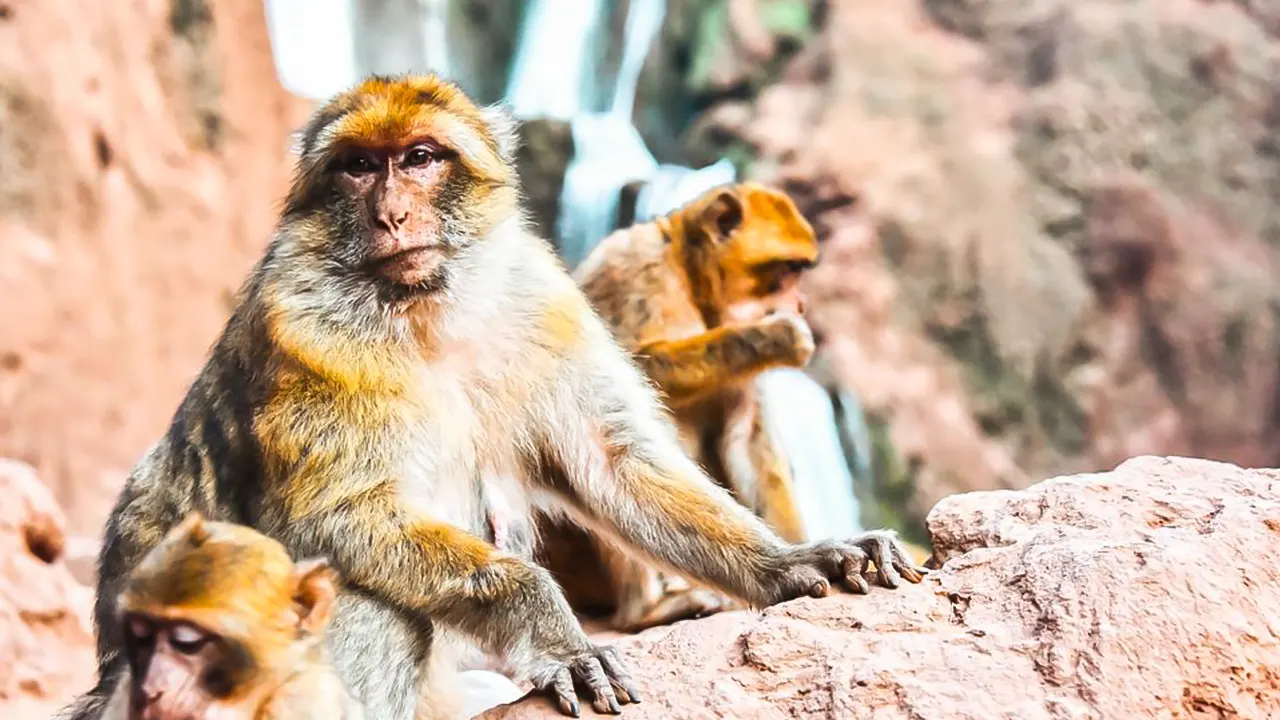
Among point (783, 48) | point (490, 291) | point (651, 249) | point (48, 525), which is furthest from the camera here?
point (783, 48)

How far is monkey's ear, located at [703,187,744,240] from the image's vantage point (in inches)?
216

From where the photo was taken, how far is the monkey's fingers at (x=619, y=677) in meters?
2.80

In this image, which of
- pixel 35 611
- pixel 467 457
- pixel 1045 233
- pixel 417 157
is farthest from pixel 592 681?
pixel 1045 233

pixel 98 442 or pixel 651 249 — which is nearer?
pixel 651 249

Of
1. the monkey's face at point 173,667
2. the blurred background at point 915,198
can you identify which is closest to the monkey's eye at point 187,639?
the monkey's face at point 173,667

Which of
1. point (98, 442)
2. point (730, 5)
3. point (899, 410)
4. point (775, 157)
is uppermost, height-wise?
point (730, 5)

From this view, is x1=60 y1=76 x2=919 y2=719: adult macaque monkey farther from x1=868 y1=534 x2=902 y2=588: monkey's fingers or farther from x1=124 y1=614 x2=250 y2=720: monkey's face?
x1=124 y1=614 x2=250 y2=720: monkey's face

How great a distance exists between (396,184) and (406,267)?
195mm

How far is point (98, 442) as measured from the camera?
7.50 m

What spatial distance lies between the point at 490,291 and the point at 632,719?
1.16 meters

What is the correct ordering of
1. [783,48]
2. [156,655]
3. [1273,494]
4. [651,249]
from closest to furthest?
[156,655]
[1273,494]
[651,249]
[783,48]

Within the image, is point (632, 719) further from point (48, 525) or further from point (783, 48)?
point (783, 48)

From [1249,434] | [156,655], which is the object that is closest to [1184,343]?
[1249,434]

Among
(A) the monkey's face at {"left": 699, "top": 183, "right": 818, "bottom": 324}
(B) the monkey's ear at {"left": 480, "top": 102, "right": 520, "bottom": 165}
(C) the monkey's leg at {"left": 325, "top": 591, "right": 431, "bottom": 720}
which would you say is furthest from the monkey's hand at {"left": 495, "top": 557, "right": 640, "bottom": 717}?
(A) the monkey's face at {"left": 699, "top": 183, "right": 818, "bottom": 324}
